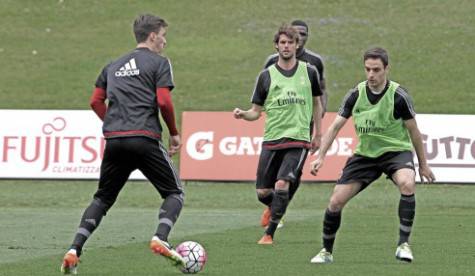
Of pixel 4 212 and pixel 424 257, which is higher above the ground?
pixel 424 257

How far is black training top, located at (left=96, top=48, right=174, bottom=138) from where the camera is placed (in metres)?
10.4

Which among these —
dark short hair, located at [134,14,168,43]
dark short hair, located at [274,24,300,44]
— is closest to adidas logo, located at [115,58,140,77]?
dark short hair, located at [134,14,168,43]

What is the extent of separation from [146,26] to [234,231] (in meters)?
5.28

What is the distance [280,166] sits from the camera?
13906 mm

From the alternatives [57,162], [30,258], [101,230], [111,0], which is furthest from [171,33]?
[30,258]

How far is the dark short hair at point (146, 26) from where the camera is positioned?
10484 millimetres

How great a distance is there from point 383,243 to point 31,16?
31470mm

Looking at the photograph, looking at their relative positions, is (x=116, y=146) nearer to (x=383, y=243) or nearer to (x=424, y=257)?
(x=424, y=257)

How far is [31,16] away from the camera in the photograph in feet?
142

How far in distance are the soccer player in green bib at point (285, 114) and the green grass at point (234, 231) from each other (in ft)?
2.38

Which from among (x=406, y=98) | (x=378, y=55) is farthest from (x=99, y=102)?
(x=406, y=98)

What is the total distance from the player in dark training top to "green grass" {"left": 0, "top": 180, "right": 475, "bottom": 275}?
558 mm

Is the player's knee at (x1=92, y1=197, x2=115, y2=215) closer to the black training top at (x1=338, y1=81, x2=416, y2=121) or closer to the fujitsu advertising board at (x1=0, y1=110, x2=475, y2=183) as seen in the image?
the black training top at (x1=338, y1=81, x2=416, y2=121)

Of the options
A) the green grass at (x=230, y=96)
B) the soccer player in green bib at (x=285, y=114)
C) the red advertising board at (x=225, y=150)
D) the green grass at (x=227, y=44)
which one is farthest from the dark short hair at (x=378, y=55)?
the green grass at (x=227, y=44)
